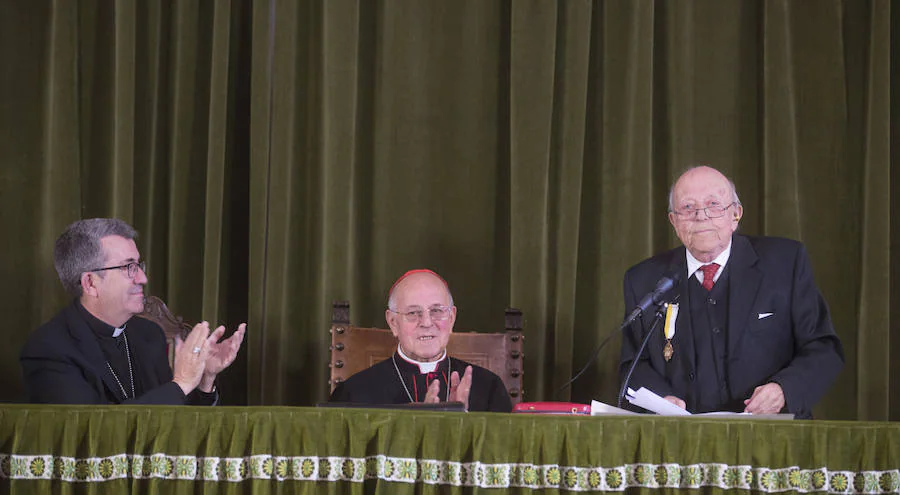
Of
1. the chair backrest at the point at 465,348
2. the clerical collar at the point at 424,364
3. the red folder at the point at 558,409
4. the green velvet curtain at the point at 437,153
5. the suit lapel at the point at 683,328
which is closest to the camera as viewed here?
the red folder at the point at 558,409

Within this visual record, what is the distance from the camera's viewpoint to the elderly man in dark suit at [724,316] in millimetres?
3098

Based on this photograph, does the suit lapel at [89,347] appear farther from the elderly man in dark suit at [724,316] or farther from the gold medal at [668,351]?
the gold medal at [668,351]

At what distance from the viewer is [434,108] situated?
4449 mm

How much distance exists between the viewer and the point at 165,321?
147 inches

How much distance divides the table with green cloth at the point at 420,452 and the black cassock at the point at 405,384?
4.01ft

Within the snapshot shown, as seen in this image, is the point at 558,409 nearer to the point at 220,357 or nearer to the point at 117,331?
the point at 220,357

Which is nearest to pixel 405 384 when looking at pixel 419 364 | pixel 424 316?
pixel 419 364

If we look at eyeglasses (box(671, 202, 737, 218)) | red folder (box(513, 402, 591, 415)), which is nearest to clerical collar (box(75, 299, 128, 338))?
red folder (box(513, 402, 591, 415))

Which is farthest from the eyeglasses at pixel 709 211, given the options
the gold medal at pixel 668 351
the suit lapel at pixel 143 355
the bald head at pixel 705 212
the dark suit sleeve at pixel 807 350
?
the suit lapel at pixel 143 355

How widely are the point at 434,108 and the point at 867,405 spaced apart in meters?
2.34

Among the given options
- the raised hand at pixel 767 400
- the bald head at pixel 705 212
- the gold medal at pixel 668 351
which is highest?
the bald head at pixel 705 212

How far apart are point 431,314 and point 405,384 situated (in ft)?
0.99

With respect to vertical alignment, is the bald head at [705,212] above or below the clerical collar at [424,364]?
above

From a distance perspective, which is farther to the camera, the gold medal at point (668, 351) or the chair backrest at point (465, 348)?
the chair backrest at point (465, 348)
